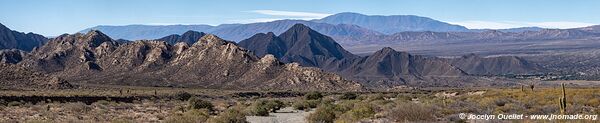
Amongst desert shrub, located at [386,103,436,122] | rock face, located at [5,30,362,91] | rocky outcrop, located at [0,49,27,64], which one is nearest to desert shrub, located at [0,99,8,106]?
desert shrub, located at [386,103,436,122]

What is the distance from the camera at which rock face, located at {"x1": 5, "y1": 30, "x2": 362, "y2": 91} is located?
4520 inches

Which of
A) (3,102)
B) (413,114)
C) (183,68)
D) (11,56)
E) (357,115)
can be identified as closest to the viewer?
(413,114)

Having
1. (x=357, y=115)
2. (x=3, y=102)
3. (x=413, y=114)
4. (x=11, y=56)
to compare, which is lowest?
(x=11, y=56)

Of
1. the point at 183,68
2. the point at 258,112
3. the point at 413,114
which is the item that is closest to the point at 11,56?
the point at 183,68

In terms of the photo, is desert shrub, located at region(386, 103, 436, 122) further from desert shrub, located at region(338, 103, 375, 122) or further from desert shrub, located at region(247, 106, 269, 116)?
desert shrub, located at region(247, 106, 269, 116)

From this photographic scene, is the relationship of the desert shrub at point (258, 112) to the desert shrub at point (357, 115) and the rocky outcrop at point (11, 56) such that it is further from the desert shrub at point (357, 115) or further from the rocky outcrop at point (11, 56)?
the rocky outcrop at point (11, 56)

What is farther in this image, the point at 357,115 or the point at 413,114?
the point at 357,115

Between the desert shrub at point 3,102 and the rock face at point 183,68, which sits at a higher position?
the desert shrub at point 3,102

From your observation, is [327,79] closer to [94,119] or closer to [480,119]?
[94,119]

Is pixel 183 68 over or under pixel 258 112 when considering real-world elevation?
under

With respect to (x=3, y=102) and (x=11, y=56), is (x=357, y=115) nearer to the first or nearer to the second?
(x=3, y=102)

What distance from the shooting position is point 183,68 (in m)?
127

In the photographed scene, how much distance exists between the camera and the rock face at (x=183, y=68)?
115m

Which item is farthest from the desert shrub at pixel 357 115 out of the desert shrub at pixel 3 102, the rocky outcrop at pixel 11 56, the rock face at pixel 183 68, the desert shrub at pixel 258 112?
the rocky outcrop at pixel 11 56
